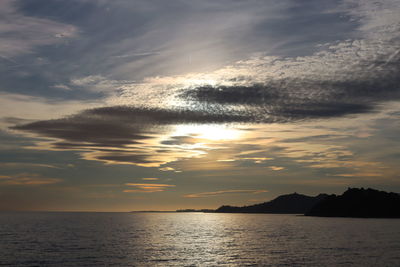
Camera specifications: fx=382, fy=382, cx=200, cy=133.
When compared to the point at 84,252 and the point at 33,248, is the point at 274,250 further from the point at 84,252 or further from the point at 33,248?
the point at 33,248

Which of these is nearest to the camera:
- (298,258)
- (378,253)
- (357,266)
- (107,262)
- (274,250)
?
(357,266)

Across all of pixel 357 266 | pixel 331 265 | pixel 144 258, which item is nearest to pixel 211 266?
pixel 144 258

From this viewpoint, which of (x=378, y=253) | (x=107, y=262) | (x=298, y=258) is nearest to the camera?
(x=107, y=262)

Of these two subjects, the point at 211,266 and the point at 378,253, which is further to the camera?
the point at 378,253

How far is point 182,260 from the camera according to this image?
75.8 meters

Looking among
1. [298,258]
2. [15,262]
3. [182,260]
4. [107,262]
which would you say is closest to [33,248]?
[15,262]

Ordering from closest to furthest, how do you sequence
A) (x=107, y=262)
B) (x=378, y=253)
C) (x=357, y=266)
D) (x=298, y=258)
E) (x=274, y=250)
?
(x=357, y=266) < (x=107, y=262) < (x=298, y=258) < (x=378, y=253) < (x=274, y=250)

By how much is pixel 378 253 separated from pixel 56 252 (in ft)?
233

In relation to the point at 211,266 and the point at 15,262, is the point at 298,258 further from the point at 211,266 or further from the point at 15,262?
the point at 15,262

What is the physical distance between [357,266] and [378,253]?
20.8 metres

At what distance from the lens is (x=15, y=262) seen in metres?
70.5

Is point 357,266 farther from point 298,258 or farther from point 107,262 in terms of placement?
point 107,262

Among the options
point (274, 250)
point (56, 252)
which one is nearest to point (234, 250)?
point (274, 250)

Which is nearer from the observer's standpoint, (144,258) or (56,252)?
(144,258)
